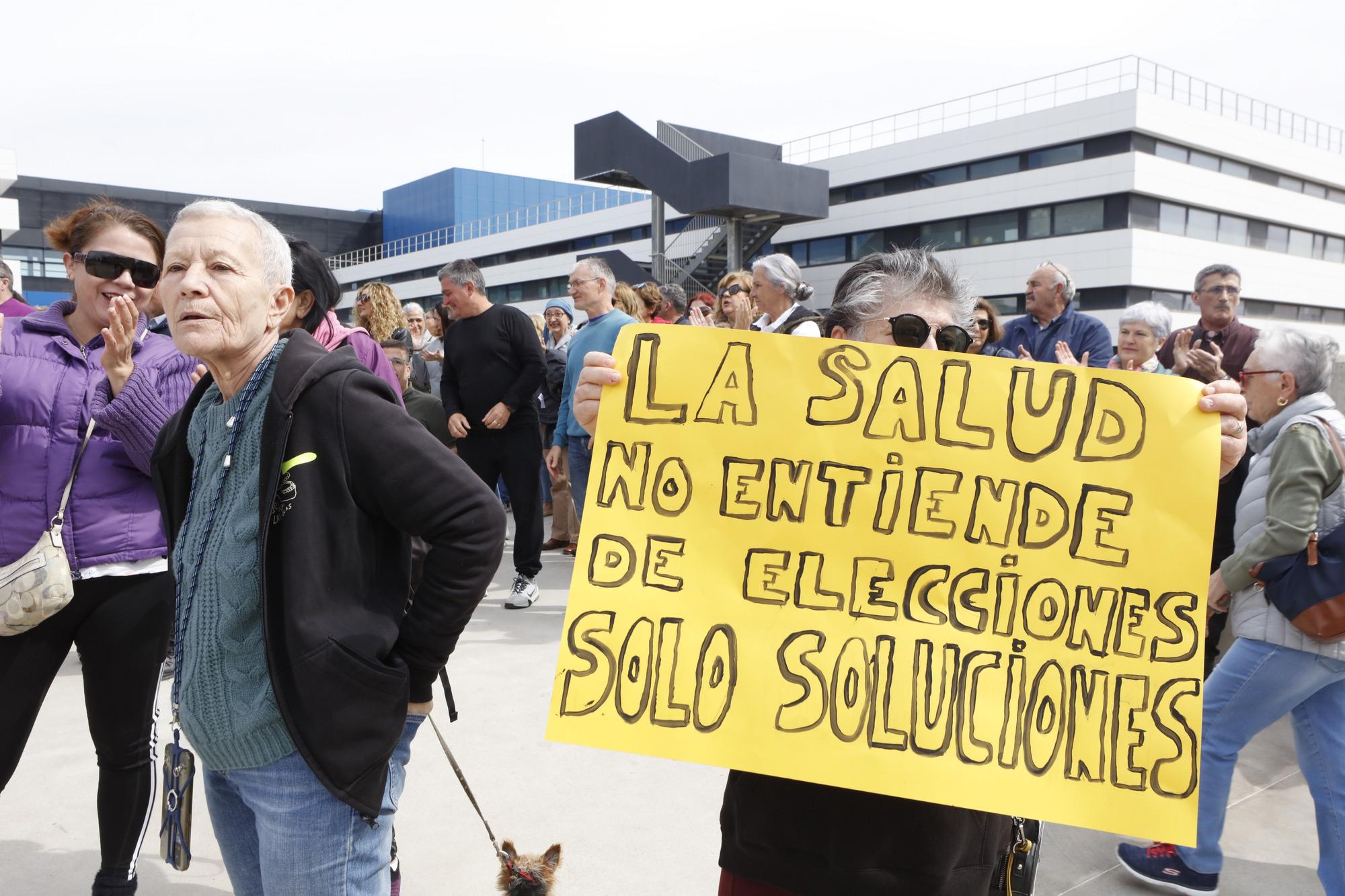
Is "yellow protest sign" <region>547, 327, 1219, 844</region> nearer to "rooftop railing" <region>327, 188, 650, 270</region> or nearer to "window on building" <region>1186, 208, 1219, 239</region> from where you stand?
"window on building" <region>1186, 208, 1219, 239</region>

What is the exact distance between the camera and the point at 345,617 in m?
1.68

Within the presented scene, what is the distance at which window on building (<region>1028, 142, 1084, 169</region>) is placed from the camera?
35.1 meters

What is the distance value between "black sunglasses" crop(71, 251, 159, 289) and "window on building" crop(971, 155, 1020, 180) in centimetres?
3900

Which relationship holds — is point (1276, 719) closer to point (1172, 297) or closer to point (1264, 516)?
point (1264, 516)

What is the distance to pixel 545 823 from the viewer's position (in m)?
3.29

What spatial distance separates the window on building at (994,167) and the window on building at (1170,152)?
16.6ft

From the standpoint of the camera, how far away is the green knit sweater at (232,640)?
1.66m

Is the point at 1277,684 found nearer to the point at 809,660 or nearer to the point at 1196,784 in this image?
the point at 1196,784

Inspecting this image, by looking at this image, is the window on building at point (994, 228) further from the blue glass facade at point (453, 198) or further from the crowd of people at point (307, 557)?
the crowd of people at point (307, 557)

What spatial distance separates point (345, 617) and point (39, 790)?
2.84 meters

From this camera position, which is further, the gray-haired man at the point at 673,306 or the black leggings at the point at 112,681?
the gray-haired man at the point at 673,306

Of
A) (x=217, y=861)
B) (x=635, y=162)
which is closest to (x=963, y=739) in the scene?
(x=217, y=861)

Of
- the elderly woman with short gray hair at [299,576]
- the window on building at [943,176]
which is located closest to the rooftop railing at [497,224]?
the window on building at [943,176]

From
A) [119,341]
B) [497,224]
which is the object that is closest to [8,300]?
[119,341]
